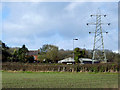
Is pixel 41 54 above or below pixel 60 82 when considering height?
above

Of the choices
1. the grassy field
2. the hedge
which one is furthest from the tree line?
the grassy field

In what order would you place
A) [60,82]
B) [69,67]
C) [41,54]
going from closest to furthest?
Result: [60,82] < [69,67] < [41,54]

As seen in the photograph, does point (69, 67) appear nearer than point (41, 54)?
Yes

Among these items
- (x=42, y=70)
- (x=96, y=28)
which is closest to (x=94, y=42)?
(x=96, y=28)

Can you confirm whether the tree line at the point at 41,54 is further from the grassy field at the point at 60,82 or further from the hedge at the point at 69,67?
the grassy field at the point at 60,82

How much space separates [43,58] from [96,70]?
40.5m

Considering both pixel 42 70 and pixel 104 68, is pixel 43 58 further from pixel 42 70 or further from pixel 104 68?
pixel 104 68

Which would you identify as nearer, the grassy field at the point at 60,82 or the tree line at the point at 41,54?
the grassy field at the point at 60,82

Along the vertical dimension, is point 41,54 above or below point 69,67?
above

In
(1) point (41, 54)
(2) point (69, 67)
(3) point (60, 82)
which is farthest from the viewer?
(1) point (41, 54)

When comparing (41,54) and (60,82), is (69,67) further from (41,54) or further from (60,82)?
(41,54)

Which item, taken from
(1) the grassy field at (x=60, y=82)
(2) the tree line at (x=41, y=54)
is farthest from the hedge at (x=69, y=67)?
(2) the tree line at (x=41, y=54)

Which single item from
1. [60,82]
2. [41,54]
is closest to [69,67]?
[60,82]

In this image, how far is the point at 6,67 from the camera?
42906 millimetres
